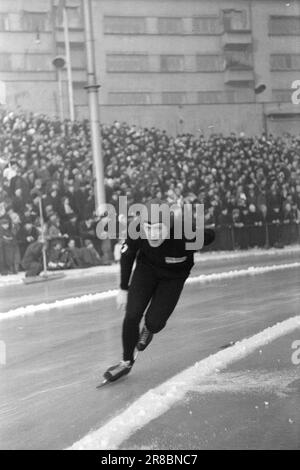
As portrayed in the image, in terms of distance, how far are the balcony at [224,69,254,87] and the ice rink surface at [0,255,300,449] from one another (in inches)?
101

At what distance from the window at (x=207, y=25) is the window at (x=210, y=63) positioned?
0.28 meters

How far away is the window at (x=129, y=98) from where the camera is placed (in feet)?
31.1

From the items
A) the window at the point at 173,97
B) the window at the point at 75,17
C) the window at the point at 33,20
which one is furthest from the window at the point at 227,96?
the window at the point at 33,20

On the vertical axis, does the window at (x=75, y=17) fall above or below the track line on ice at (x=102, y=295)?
above

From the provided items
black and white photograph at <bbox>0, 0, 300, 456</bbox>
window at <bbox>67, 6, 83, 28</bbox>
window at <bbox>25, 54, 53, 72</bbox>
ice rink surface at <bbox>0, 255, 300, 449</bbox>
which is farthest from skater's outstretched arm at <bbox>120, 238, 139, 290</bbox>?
window at <bbox>25, 54, 53, 72</bbox>

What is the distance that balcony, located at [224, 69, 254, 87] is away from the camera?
28.9ft

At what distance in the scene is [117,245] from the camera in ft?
42.6

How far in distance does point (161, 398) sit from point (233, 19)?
4991mm

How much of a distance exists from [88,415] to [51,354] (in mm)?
2055

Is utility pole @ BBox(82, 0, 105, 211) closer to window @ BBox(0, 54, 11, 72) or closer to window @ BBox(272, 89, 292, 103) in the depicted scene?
window @ BBox(0, 54, 11, 72)

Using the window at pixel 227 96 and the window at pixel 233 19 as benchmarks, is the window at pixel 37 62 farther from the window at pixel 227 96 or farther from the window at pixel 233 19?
the window at pixel 233 19

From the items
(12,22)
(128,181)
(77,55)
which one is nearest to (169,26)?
(77,55)

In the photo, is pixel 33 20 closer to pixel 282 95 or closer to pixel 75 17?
pixel 75 17

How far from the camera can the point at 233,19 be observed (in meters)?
8.39
